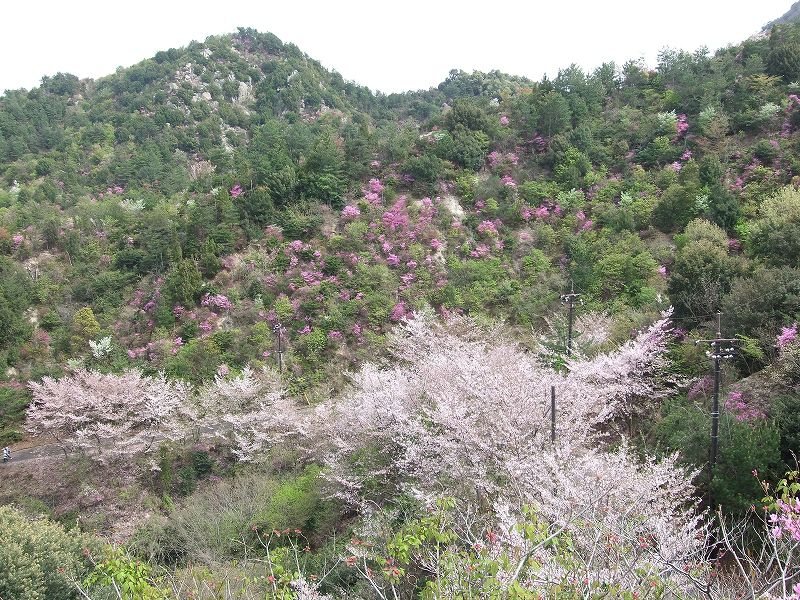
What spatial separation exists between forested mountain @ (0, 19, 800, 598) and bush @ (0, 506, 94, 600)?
132 cm

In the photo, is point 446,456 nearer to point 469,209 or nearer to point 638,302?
point 638,302

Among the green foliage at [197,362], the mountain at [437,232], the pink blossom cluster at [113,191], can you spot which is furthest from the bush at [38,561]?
the pink blossom cluster at [113,191]

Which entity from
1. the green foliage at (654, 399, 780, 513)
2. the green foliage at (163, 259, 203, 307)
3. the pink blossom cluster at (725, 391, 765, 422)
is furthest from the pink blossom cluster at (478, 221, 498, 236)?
the green foliage at (654, 399, 780, 513)

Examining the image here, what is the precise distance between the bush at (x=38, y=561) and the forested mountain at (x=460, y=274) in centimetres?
132

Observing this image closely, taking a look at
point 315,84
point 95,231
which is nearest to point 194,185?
point 95,231

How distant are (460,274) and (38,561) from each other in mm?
22414

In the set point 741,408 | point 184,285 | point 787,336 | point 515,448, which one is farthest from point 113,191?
point 787,336

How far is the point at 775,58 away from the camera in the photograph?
34844 mm

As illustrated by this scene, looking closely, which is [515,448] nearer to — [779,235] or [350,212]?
[779,235]

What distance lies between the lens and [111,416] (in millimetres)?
20500

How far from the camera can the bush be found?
34.2 feet

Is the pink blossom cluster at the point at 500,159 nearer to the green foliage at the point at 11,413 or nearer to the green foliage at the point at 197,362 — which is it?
the green foliage at the point at 197,362

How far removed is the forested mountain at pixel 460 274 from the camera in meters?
14.4

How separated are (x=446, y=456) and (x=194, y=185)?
141 feet
